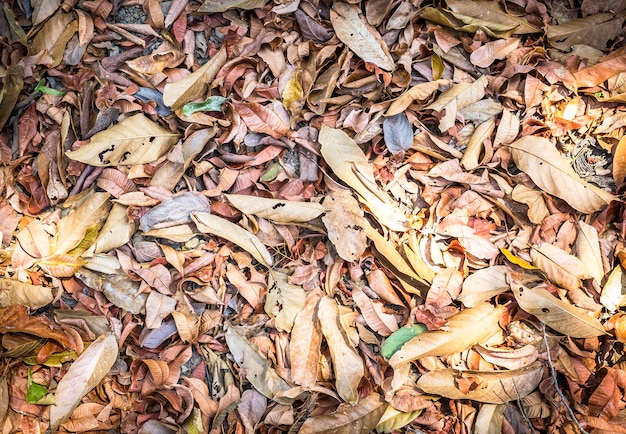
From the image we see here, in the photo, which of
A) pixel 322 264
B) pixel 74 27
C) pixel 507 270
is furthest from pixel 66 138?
pixel 507 270

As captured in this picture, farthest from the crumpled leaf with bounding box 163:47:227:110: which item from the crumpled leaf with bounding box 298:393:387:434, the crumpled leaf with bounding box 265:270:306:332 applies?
the crumpled leaf with bounding box 298:393:387:434

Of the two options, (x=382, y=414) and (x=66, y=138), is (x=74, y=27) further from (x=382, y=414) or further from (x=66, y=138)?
(x=382, y=414)

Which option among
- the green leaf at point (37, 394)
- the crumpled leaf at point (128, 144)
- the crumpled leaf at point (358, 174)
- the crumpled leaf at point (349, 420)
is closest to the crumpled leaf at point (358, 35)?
the crumpled leaf at point (358, 174)

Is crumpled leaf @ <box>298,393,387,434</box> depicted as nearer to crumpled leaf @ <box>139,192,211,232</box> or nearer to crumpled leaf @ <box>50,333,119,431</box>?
crumpled leaf @ <box>50,333,119,431</box>

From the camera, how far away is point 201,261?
5.48ft

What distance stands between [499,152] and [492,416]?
0.83 m

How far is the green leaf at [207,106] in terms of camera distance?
174cm

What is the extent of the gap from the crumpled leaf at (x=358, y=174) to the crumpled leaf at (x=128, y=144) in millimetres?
534

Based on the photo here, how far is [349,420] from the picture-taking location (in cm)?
153

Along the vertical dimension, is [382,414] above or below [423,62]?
below

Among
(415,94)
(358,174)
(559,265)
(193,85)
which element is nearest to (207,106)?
(193,85)

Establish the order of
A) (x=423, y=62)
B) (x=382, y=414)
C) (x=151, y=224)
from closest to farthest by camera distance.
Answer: (x=382, y=414) < (x=151, y=224) < (x=423, y=62)

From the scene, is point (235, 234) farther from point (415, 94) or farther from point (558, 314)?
point (558, 314)

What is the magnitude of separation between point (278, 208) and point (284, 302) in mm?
297
